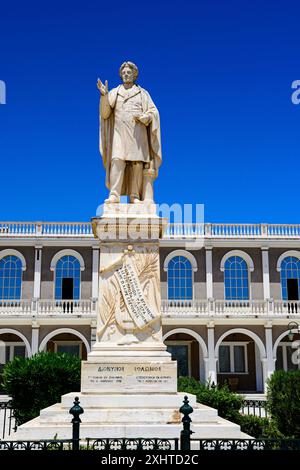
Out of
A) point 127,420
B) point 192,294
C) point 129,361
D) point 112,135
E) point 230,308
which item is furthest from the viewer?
point 192,294

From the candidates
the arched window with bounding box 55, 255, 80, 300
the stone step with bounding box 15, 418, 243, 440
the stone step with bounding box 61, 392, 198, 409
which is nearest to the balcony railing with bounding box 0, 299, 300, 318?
the arched window with bounding box 55, 255, 80, 300

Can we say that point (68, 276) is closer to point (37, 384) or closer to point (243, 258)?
point (243, 258)

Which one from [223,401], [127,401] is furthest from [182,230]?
[127,401]

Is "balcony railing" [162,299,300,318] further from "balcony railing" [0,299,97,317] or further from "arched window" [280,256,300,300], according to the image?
"balcony railing" [0,299,97,317]

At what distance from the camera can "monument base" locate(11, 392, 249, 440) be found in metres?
6.28

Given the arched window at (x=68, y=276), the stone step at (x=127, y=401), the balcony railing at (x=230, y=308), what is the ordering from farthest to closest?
the arched window at (x=68, y=276) < the balcony railing at (x=230, y=308) < the stone step at (x=127, y=401)

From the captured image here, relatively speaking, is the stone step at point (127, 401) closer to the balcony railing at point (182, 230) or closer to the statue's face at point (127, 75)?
the statue's face at point (127, 75)

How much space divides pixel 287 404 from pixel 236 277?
18.2 metres

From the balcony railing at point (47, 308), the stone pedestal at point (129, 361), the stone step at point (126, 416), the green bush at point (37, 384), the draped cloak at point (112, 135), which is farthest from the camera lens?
the balcony railing at point (47, 308)

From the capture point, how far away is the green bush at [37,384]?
12156 millimetres

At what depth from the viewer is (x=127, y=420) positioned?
6641 mm

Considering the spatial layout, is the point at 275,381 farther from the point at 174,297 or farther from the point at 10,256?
the point at 10,256

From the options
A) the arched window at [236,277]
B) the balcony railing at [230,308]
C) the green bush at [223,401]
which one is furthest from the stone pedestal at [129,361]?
the arched window at [236,277]

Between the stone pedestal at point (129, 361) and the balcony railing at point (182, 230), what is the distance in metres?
21.2
